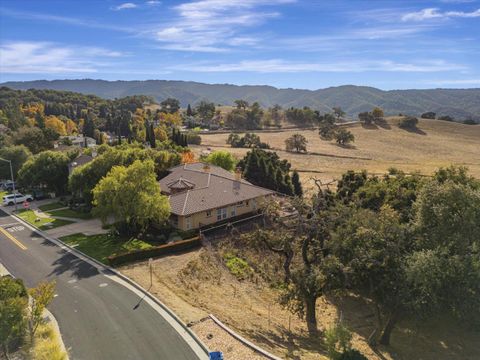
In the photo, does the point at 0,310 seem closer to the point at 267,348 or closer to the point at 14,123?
the point at 267,348

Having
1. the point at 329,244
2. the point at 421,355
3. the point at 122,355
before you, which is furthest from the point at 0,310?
the point at 421,355

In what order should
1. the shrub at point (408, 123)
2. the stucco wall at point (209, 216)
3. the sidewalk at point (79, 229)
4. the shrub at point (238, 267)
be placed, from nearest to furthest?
the shrub at point (238, 267), the stucco wall at point (209, 216), the sidewalk at point (79, 229), the shrub at point (408, 123)

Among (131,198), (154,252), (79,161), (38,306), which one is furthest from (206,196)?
(79,161)

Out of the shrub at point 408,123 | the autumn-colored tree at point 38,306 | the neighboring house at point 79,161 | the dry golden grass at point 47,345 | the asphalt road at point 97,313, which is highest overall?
the shrub at point 408,123

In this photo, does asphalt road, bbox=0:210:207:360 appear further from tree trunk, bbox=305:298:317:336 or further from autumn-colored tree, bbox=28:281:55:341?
tree trunk, bbox=305:298:317:336

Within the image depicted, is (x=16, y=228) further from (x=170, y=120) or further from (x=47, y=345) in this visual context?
(x=170, y=120)

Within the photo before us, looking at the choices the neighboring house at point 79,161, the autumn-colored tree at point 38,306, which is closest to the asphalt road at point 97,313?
the autumn-colored tree at point 38,306

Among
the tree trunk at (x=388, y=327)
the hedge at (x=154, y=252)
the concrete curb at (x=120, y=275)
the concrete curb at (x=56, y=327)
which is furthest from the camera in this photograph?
the hedge at (x=154, y=252)

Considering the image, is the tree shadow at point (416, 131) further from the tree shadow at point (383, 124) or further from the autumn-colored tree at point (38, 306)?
the autumn-colored tree at point (38, 306)
